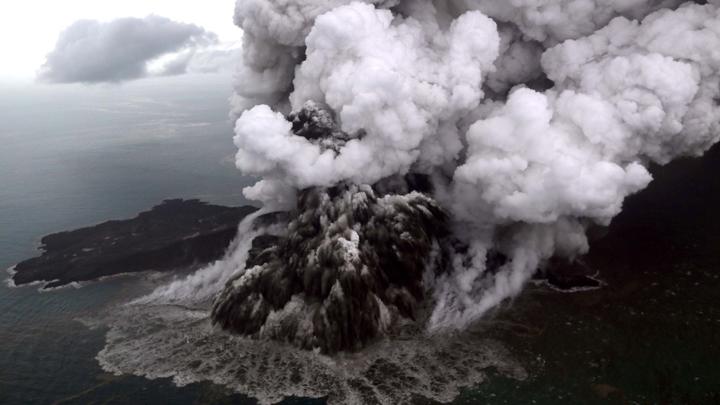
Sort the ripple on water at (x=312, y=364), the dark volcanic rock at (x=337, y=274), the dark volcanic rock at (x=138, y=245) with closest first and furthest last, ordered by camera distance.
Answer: the ripple on water at (x=312, y=364) → the dark volcanic rock at (x=337, y=274) → the dark volcanic rock at (x=138, y=245)

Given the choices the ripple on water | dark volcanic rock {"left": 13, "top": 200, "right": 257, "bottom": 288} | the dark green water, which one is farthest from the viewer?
dark volcanic rock {"left": 13, "top": 200, "right": 257, "bottom": 288}

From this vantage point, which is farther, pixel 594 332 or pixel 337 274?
pixel 337 274

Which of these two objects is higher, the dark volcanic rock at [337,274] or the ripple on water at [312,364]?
the dark volcanic rock at [337,274]

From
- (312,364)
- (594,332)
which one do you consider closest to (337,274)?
(312,364)

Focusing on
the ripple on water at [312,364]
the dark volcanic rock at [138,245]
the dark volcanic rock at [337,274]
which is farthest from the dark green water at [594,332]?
the dark volcanic rock at [337,274]

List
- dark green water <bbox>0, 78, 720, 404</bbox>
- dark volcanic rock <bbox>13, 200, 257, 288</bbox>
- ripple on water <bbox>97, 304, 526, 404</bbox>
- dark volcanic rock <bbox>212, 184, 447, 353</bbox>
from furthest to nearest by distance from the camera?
A: 1. dark volcanic rock <bbox>13, 200, 257, 288</bbox>
2. dark volcanic rock <bbox>212, 184, 447, 353</bbox>
3. ripple on water <bbox>97, 304, 526, 404</bbox>
4. dark green water <bbox>0, 78, 720, 404</bbox>

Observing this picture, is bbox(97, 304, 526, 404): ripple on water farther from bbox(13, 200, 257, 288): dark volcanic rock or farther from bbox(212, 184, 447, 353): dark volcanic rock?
bbox(13, 200, 257, 288): dark volcanic rock

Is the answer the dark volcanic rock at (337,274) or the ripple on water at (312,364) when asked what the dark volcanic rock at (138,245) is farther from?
the ripple on water at (312,364)

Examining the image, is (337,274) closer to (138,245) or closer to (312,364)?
(312,364)

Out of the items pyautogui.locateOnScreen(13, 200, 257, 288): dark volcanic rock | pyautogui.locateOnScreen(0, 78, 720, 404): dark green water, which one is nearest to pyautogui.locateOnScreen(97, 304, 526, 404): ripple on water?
pyautogui.locateOnScreen(0, 78, 720, 404): dark green water
